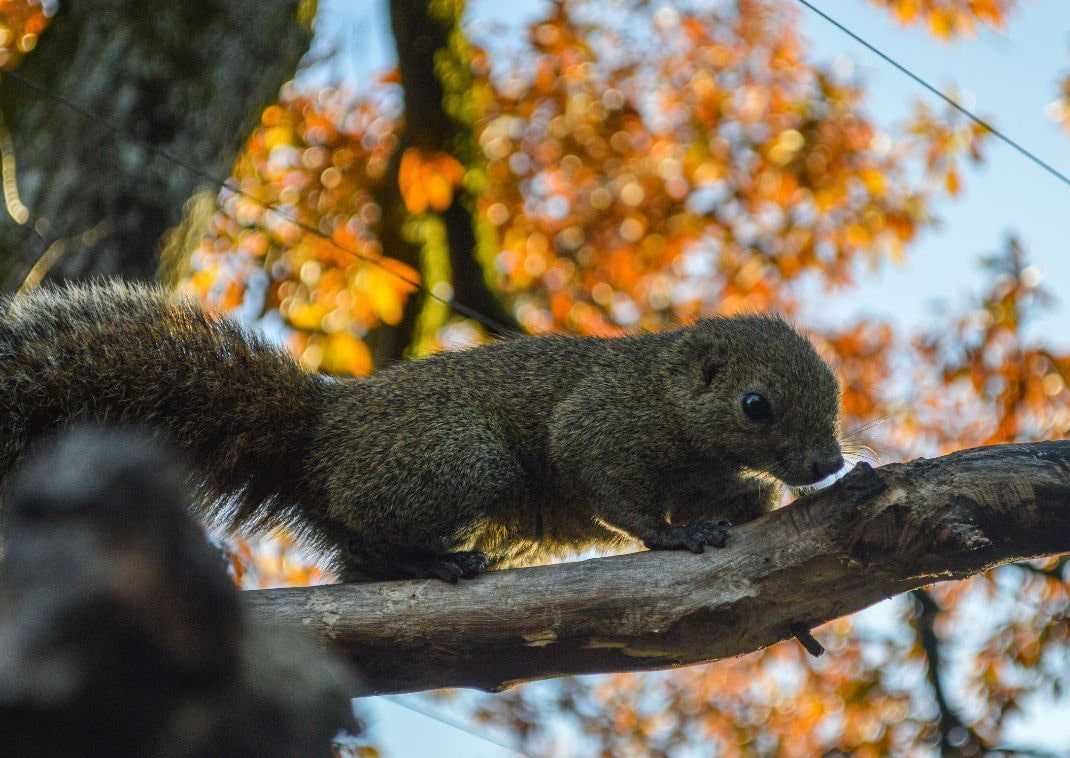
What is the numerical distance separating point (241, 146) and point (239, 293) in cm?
225

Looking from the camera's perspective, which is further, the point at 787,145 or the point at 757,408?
the point at 787,145

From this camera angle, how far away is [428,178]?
6145mm

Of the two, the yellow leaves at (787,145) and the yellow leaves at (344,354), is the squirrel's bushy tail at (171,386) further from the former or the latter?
the yellow leaves at (787,145)

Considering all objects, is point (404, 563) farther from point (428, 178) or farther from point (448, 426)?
point (428, 178)

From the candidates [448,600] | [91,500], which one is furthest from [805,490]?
[91,500]

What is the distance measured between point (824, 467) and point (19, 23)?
435cm

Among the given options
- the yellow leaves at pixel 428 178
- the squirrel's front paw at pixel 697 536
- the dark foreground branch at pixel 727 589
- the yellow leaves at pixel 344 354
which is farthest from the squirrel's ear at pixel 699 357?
the yellow leaves at pixel 344 354

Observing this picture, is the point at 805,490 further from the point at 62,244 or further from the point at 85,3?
the point at 85,3

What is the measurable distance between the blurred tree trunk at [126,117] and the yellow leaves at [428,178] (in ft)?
5.23

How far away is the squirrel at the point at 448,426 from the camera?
318cm

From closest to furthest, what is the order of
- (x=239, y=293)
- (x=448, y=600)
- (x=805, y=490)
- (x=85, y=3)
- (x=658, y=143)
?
1. (x=448, y=600)
2. (x=805, y=490)
3. (x=85, y=3)
4. (x=239, y=293)
5. (x=658, y=143)

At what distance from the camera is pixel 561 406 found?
3.85 meters

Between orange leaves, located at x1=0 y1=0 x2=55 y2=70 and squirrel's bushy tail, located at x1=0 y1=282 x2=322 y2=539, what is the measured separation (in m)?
2.29

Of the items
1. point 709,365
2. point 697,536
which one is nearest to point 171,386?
point 697,536
